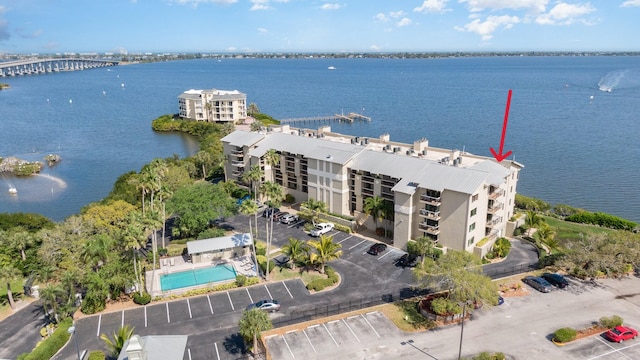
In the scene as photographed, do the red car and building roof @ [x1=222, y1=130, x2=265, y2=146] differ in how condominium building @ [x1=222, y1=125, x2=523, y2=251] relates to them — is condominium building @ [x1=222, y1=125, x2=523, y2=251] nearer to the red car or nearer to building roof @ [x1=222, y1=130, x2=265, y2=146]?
building roof @ [x1=222, y1=130, x2=265, y2=146]

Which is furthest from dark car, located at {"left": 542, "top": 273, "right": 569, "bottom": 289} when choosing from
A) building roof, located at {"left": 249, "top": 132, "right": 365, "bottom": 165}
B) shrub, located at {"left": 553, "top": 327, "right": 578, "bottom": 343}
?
building roof, located at {"left": 249, "top": 132, "right": 365, "bottom": 165}

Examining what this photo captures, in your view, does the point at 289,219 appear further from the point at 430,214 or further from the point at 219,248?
the point at 430,214

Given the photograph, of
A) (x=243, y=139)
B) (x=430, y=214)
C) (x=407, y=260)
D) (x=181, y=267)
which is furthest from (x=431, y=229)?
(x=243, y=139)

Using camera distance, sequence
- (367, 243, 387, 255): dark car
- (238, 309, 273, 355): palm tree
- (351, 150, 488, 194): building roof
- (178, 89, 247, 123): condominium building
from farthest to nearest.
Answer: (178, 89, 247, 123): condominium building → (367, 243, 387, 255): dark car → (351, 150, 488, 194): building roof → (238, 309, 273, 355): palm tree

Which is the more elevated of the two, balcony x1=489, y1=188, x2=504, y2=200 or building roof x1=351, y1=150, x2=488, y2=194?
building roof x1=351, y1=150, x2=488, y2=194

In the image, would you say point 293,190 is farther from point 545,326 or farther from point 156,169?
point 545,326
